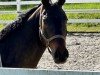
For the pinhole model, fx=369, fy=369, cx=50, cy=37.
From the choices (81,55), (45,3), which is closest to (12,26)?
(45,3)

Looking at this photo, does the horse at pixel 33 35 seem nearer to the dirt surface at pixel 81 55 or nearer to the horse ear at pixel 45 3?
the horse ear at pixel 45 3

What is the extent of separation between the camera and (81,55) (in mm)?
9281

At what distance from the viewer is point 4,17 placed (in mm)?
17312

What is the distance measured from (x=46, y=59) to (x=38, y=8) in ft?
13.1

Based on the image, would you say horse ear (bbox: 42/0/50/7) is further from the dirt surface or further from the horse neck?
the dirt surface

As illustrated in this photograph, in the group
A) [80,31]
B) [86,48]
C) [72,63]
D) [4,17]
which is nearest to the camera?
[72,63]

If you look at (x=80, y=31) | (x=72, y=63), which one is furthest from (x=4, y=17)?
(x=72, y=63)

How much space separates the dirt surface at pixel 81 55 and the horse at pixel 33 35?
319 cm

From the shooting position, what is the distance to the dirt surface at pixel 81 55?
26.9ft

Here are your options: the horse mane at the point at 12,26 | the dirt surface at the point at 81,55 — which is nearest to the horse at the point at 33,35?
the horse mane at the point at 12,26

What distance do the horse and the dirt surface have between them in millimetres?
3185

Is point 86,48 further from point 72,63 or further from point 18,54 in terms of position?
point 18,54

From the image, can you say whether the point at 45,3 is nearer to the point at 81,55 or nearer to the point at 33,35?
the point at 33,35

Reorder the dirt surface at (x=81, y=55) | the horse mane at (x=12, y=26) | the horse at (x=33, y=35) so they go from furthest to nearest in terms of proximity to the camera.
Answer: the dirt surface at (x=81, y=55), the horse mane at (x=12, y=26), the horse at (x=33, y=35)
